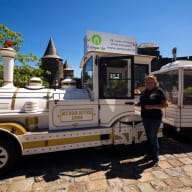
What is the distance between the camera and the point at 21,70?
8797 millimetres

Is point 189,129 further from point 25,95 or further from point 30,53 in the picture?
point 30,53

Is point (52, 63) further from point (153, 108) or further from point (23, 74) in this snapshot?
point (153, 108)

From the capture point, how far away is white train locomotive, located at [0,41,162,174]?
8.72 feet

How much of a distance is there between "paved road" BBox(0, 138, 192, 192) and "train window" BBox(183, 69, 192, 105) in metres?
1.50

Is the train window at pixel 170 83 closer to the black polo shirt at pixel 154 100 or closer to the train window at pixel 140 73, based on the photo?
the train window at pixel 140 73

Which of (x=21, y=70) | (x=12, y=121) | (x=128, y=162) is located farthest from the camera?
(x=21, y=70)

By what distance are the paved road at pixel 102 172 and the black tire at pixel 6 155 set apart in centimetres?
20

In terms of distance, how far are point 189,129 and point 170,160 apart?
1.57 m

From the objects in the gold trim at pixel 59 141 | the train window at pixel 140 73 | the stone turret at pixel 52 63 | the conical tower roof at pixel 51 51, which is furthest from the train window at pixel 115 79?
the conical tower roof at pixel 51 51

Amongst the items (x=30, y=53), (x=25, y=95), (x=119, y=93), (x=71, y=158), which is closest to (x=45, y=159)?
(x=71, y=158)

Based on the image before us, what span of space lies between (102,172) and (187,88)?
3.79m

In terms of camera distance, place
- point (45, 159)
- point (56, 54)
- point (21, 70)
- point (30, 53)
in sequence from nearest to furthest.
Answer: point (45, 159) → point (21, 70) → point (30, 53) → point (56, 54)

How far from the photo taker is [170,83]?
189 inches

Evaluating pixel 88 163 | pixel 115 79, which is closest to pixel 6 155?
pixel 88 163
